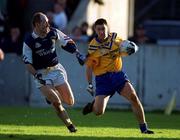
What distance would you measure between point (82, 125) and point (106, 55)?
2.31 metres

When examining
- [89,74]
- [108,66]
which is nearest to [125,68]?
[108,66]

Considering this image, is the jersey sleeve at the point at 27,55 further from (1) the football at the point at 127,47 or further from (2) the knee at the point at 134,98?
(2) the knee at the point at 134,98

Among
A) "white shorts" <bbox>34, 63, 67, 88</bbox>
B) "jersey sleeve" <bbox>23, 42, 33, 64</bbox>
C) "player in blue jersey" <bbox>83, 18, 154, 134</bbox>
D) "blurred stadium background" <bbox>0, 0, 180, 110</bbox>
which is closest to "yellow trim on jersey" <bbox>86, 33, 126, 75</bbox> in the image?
"player in blue jersey" <bbox>83, 18, 154, 134</bbox>

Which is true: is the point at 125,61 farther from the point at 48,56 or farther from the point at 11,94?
the point at 48,56

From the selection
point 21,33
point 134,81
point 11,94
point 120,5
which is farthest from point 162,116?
point 120,5

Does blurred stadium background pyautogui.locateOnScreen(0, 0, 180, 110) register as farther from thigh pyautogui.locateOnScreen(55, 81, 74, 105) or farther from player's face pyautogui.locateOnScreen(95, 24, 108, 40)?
player's face pyautogui.locateOnScreen(95, 24, 108, 40)

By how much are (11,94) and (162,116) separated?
4.57m

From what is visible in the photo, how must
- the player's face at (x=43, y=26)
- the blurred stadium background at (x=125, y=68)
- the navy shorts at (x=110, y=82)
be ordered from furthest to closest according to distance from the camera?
the blurred stadium background at (x=125, y=68) < the navy shorts at (x=110, y=82) < the player's face at (x=43, y=26)

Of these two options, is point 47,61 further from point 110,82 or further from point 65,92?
point 110,82

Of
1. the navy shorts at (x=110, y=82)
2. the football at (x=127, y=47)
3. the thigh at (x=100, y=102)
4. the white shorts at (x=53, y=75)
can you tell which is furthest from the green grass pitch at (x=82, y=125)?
the football at (x=127, y=47)

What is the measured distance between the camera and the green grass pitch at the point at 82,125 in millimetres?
14758

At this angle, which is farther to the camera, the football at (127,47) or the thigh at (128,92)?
the football at (127,47)

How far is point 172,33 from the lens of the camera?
26.7 m

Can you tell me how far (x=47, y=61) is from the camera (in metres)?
15.9
